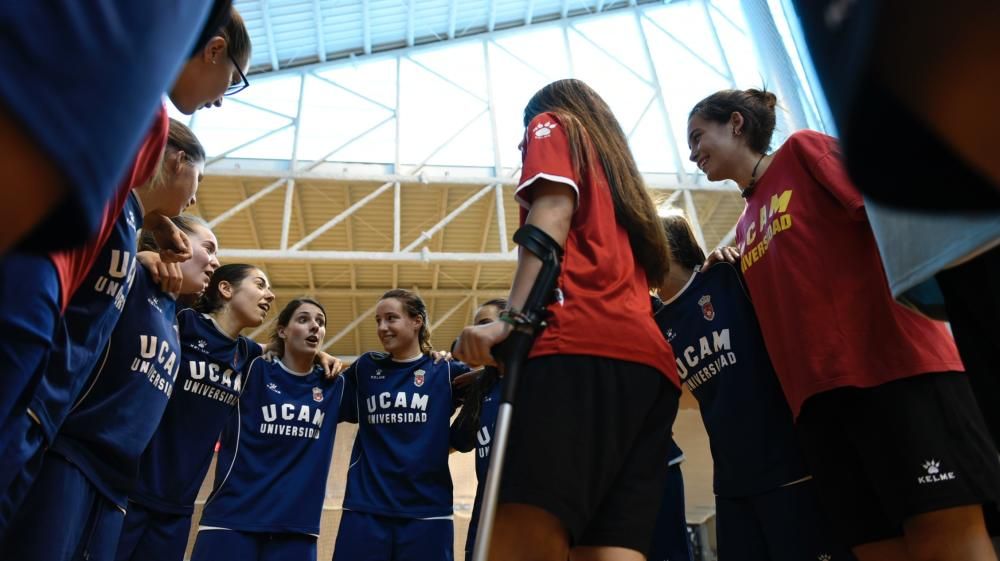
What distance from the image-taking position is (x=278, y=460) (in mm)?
3750

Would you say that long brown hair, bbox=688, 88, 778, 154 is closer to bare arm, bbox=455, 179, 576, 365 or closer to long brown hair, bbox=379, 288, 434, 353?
bare arm, bbox=455, 179, 576, 365

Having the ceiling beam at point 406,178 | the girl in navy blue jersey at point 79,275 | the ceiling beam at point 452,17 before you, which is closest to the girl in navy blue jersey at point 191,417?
the girl in navy blue jersey at point 79,275

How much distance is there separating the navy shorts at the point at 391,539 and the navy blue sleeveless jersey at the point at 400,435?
0.06 metres

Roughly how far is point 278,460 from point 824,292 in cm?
278

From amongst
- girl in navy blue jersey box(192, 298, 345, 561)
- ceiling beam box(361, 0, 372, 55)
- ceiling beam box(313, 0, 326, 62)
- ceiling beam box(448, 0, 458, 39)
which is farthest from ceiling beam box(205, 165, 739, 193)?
girl in navy blue jersey box(192, 298, 345, 561)

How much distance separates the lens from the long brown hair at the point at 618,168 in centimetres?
198

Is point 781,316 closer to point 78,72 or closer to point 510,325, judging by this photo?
point 510,325

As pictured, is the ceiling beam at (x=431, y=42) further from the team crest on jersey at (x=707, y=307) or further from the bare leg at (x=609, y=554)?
the bare leg at (x=609, y=554)

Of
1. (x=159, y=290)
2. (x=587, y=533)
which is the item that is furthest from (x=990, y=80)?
(x=159, y=290)

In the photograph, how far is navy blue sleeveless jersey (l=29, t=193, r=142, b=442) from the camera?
1745 millimetres

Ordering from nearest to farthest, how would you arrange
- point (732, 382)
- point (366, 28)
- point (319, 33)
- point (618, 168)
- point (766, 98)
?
point (618, 168) < point (732, 382) < point (766, 98) < point (319, 33) < point (366, 28)

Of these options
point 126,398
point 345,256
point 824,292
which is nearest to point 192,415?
point 126,398

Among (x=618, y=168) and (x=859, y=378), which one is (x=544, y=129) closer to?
(x=618, y=168)

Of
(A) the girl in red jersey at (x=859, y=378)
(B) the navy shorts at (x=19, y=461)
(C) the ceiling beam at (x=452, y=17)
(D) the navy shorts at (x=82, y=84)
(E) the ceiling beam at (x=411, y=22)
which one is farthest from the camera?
(C) the ceiling beam at (x=452, y=17)
